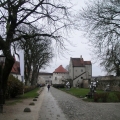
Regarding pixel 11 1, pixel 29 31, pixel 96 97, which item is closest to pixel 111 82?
pixel 96 97

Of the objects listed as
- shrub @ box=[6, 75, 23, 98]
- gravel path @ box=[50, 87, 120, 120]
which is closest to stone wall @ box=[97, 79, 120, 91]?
shrub @ box=[6, 75, 23, 98]

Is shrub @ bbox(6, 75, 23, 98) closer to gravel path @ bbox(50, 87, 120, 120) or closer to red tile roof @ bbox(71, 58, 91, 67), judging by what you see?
gravel path @ bbox(50, 87, 120, 120)

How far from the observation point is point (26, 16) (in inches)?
663

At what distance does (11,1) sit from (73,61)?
3267 inches

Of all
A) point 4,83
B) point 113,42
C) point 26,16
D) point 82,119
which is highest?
point 26,16

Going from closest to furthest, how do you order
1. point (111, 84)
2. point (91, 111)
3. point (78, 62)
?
point (91, 111)
point (111, 84)
point (78, 62)

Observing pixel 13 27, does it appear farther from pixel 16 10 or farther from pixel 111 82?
pixel 111 82

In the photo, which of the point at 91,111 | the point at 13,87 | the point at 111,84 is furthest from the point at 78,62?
the point at 91,111

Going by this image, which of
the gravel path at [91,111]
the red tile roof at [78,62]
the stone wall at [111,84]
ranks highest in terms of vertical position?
the red tile roof at [78,62]

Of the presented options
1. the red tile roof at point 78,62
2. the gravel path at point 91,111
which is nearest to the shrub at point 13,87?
the gravel path at point 91,111

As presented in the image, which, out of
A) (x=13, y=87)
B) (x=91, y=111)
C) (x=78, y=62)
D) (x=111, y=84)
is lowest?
(x=91, y=111)

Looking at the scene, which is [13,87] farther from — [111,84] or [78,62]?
[78,62]

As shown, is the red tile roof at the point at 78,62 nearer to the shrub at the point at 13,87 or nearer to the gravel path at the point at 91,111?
the shrub at the point at 13,87

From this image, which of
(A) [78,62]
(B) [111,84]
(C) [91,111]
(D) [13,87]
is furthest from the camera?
(A) [78,62]
